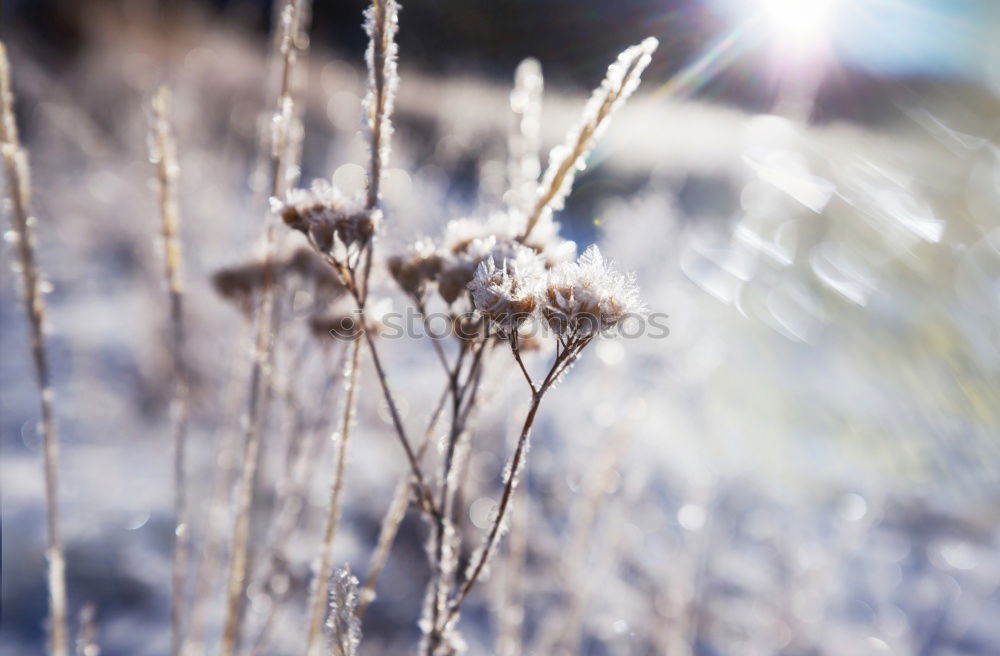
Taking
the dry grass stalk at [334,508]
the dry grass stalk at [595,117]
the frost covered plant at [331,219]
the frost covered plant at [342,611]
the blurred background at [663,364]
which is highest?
the blurred background at [663,364]

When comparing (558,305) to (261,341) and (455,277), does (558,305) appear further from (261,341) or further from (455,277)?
(261,341)

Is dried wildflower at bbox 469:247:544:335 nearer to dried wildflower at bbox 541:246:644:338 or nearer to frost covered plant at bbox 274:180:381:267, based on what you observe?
dried wildflower at bbox 541:246:644:338

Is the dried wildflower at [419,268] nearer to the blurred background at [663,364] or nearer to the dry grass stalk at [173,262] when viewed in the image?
the blurred background at [663,364]

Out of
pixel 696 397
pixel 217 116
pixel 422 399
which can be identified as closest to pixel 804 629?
pixel 696 397

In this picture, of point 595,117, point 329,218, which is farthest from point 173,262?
point 595,117

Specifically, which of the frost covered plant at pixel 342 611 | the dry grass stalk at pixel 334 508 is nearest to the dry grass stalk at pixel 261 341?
the dry grass stalk at pixel 334 508

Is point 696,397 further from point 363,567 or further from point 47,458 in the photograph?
point 47,458

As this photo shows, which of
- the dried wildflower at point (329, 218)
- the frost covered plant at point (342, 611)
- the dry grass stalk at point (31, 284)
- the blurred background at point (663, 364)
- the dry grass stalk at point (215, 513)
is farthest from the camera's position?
the blurred background at point (663, 364)

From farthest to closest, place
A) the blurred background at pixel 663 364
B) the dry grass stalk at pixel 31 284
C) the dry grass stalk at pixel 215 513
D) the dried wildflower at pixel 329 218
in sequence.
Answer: the blurred background at pixel 663 364, the dry grass stalk at pixel 215 513, the dry grass stalk at pixel 31 284, the dried wildflower at pixel 329 218
